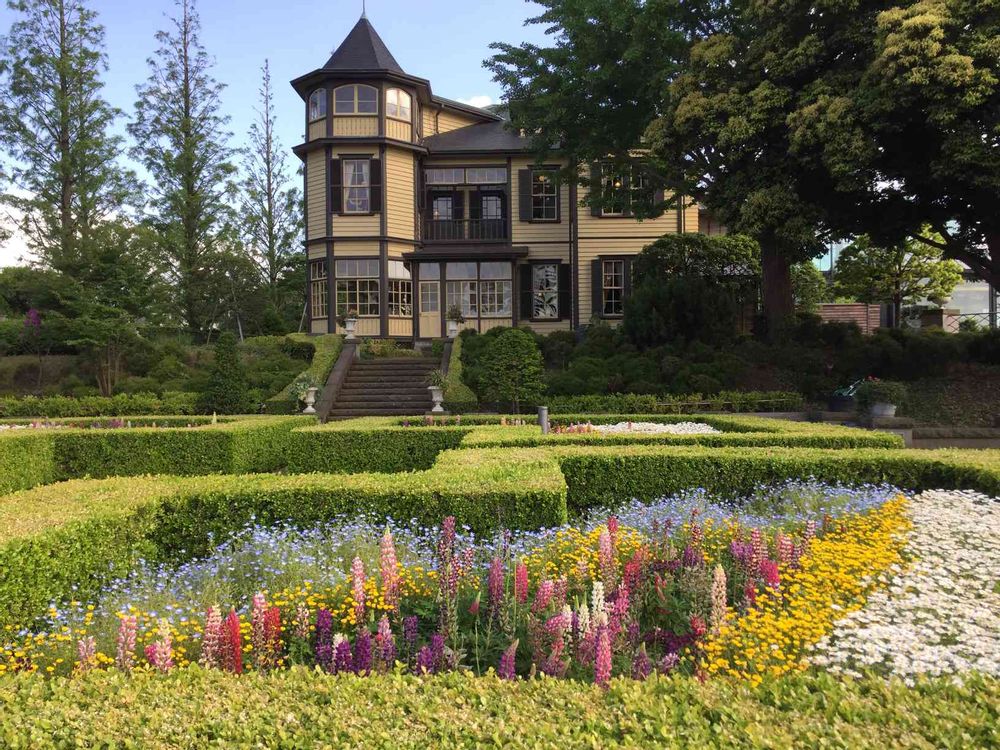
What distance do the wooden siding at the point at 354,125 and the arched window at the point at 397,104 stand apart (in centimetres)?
69

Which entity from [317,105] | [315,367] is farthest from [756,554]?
[317,105]

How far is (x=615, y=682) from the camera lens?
8.79 ft

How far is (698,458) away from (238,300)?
1022 inches

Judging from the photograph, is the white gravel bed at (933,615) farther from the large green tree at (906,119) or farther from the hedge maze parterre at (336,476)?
the large green tree at (906,119)

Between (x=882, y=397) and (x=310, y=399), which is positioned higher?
(x=882, y=397)

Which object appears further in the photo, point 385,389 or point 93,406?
point 385,389

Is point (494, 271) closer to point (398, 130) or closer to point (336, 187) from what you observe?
point (398, 130)

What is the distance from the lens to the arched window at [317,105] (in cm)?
2487

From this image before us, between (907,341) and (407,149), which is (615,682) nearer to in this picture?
(907,341)

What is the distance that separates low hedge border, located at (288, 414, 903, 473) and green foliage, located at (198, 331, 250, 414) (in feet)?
20.1

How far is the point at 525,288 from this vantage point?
85.0 feet

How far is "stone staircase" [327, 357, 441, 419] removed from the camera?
689 inches

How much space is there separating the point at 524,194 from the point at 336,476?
21.1 m

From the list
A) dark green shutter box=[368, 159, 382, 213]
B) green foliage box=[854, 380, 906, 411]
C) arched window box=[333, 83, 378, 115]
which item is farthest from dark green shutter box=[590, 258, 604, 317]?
green foliage box=[854, 380, 906, 411]
